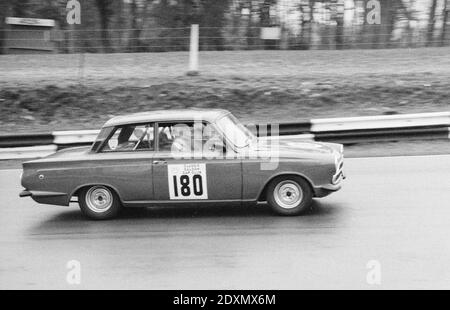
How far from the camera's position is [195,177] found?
7.39m

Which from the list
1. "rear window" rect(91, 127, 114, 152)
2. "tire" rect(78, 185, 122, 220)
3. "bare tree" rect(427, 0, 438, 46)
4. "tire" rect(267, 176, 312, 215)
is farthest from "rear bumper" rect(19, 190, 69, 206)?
"bare tree" rect(427, 0, 438, 46)

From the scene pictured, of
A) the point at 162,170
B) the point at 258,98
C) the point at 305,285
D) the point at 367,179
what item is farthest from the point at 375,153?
the point at 305,285

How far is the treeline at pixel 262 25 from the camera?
19844mm

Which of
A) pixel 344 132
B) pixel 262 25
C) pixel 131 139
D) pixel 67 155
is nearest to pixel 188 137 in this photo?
pixel 131 139

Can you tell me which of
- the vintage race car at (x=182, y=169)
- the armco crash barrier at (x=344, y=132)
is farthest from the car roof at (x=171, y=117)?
the armco crash barrier at (x=344, y=132)

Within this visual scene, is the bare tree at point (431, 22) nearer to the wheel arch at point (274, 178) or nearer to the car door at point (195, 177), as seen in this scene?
the wheel arch at point (274, 178)

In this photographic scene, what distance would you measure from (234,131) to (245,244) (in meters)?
1.69

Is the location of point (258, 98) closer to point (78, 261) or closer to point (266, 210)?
point (266, 210)

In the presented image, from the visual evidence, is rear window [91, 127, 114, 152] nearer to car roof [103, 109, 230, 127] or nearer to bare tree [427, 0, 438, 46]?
car roof [103, 109, 230, 127]

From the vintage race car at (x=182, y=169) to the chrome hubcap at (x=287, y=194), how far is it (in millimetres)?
12

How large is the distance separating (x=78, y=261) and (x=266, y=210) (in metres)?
2.47

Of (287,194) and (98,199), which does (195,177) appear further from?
(98,199)

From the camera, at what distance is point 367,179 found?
9.20 meters

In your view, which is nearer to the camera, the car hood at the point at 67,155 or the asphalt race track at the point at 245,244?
the asphalt race track at the point at 245,244
